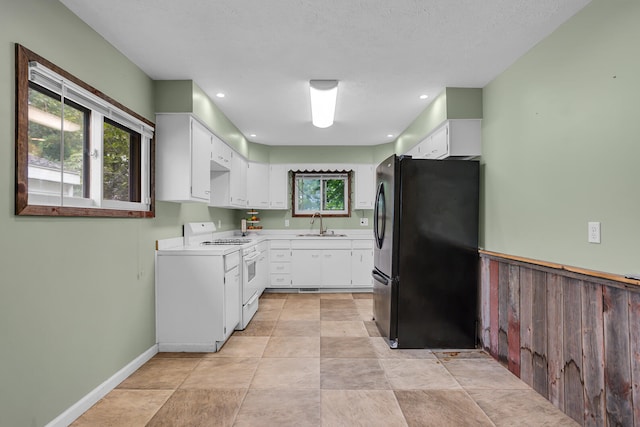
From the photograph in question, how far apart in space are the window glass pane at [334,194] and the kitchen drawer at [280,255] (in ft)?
3.77

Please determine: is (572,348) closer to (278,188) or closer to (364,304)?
(364,304)

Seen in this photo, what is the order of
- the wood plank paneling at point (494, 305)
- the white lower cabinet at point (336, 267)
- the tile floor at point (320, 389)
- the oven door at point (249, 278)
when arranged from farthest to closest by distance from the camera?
the white lower cabinet at point (336, 267) → the oven door at point (249, 278) → the wood plank paneling at point (494, 305) → the tile floor at point (320, 389)

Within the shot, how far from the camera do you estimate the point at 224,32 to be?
241cm

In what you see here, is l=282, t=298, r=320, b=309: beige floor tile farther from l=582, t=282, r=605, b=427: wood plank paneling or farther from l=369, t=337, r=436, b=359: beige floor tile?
l=582, t=282, r=605, b=427: wood plank paneling

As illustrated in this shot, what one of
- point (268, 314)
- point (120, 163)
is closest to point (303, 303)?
point (268, 314)

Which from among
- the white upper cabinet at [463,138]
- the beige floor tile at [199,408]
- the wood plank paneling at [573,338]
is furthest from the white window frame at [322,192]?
the beige floor tile at [199,408]

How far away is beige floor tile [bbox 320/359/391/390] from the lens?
2.52 metres

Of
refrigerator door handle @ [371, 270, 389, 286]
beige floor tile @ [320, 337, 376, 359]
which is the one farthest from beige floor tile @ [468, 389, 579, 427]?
refrigerator door handle @ [371, 270, 389, 286]

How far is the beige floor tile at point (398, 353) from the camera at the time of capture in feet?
10.1

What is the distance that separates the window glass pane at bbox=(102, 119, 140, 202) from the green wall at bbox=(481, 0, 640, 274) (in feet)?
10.1

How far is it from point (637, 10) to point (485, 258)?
1.95m

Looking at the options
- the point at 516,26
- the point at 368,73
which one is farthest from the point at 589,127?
the point at 368,73

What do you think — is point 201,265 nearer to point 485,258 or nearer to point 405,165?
point 405,165

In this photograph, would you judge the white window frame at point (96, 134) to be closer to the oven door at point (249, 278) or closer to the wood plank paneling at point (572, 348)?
the oven door at point (249, 278)
